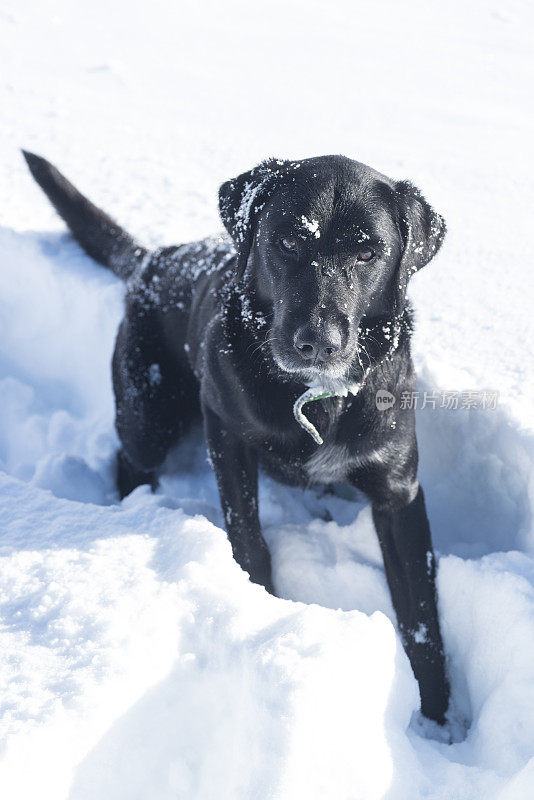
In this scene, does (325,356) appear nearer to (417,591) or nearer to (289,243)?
(289,243)

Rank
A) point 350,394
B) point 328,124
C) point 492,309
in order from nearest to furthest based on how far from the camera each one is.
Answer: point 350,394 → point 492,309 → point 328,124

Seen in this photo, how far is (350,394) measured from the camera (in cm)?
184

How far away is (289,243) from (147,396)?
1.06 m

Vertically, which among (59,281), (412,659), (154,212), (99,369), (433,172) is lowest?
(412,659)

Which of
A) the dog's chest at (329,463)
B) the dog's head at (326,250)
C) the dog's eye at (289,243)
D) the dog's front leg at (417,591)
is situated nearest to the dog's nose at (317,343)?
the dog's head at (326,250)

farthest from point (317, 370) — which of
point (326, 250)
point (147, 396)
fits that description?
point (147, 396)

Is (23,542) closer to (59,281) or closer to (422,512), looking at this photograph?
(422,512)

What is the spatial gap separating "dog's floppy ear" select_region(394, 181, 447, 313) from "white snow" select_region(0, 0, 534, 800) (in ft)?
2.12

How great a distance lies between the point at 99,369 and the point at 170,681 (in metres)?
1.92

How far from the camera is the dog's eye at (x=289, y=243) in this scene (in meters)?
1.69

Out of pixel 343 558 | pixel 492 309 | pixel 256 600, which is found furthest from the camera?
pixel 492 309

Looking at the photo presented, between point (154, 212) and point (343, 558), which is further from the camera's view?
point (154, 212)

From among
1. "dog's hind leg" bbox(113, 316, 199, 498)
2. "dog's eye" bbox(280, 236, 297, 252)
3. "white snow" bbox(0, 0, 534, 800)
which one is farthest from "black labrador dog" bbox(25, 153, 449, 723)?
"dog's hind leg" bbox(113, 316, 199, 498)

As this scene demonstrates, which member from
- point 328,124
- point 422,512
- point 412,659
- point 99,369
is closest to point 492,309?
point 422,512
